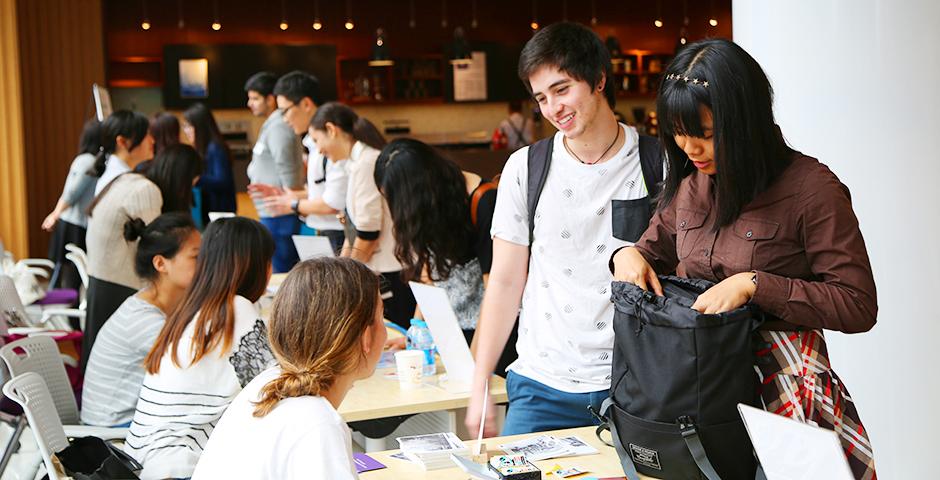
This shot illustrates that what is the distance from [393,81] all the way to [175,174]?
30.1 feet

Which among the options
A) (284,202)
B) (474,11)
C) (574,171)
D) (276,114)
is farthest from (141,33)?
(574,171)

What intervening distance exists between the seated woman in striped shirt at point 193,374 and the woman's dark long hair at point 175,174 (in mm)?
2321

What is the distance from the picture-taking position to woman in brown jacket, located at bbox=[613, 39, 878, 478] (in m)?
1.88

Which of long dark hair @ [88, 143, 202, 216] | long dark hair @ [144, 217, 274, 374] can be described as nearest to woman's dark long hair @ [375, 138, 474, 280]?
long dark hair @ [144, 217, 274, 374]

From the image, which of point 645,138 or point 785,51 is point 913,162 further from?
point 645,138

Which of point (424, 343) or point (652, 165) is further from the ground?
point (652, 165)

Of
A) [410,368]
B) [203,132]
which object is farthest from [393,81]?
[410,368]

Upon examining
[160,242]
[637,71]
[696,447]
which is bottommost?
[696,447]

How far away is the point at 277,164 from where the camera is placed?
272 inches

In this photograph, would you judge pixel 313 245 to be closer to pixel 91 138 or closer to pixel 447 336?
pixel 447 336

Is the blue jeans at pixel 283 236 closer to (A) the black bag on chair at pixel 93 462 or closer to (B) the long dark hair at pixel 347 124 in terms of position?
(B) the long dark hair at pixel 347 124

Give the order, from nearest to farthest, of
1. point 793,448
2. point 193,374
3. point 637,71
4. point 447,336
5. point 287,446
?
point 793,448 → point 287,446 → point 193,374 → point 447,336 → point 637,71

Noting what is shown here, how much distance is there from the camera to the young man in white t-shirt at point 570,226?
256cm

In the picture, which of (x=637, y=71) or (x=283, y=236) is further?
(x=637, y=71)
